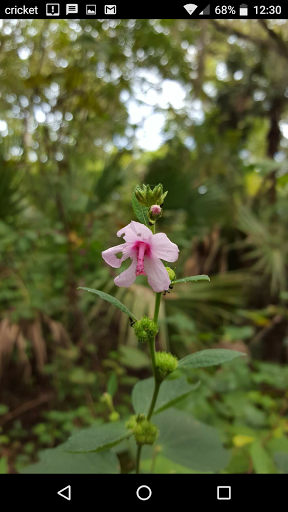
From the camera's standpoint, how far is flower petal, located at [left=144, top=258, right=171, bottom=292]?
1.36 ft

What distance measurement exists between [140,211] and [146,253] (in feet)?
0.20

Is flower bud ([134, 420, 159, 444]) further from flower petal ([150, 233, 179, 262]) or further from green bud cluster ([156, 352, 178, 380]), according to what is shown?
flower petal ([150, 233, 179, 262])

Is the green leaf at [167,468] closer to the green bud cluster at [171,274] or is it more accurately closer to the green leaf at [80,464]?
the green leaf at [80,464]

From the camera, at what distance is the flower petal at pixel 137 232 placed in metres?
0.41

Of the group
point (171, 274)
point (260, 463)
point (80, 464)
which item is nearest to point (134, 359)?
point (260, 463)

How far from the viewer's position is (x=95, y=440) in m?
0.49

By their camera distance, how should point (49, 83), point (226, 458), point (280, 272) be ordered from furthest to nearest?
point (280, 272), point (49, 83), point (226, 458)

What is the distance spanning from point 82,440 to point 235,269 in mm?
2707

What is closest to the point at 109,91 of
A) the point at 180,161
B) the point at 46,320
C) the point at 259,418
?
the point at 180,161

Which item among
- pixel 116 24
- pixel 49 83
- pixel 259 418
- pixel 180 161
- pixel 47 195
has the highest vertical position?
pixel 116 24

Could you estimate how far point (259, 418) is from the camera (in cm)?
136
